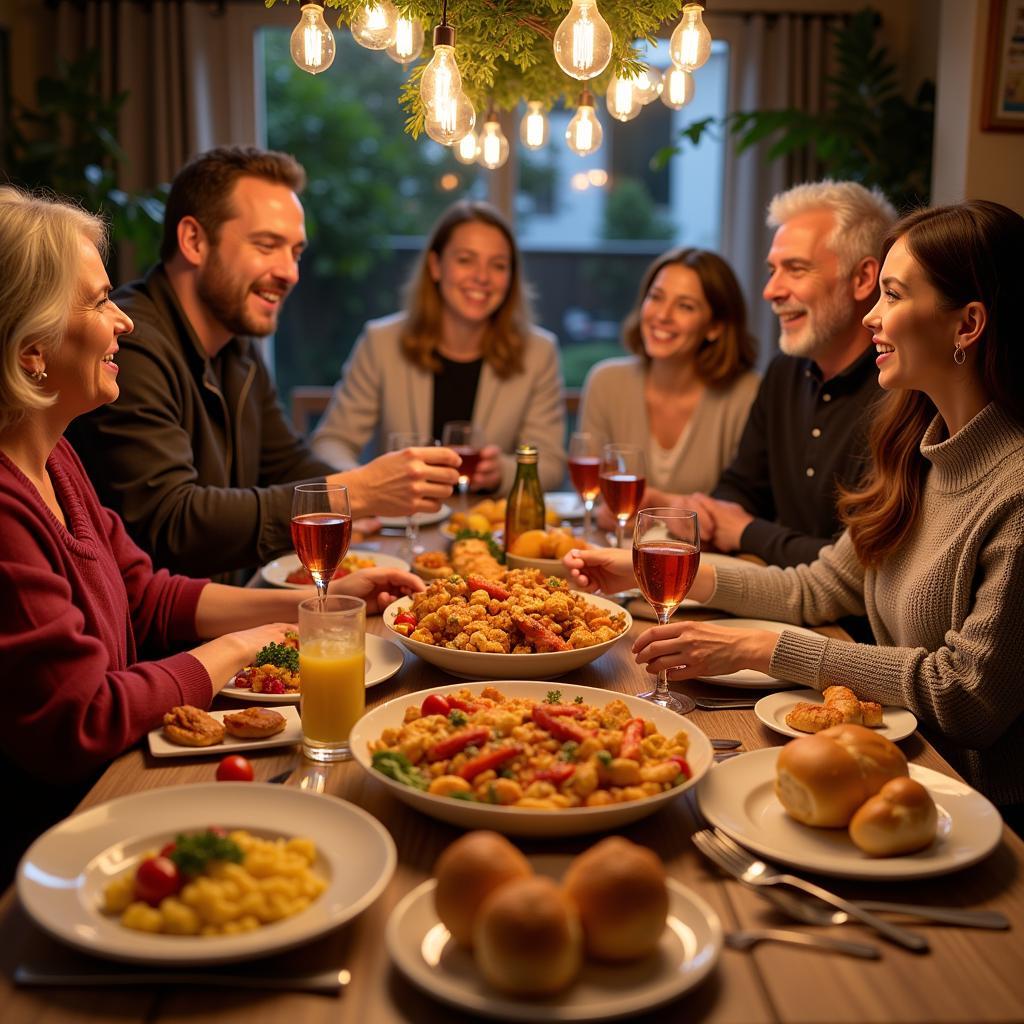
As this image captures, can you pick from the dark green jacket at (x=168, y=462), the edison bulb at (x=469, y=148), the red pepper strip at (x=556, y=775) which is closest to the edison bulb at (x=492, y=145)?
the edison bulb at (x=469, y=148)

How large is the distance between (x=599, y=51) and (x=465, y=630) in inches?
33.8

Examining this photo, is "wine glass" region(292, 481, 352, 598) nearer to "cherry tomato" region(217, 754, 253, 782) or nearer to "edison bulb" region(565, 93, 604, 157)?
"cherry tomato" region(217, 754, 253, 782)

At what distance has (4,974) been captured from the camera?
2.91 feet

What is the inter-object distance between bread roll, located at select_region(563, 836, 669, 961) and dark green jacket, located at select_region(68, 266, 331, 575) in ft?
5.18

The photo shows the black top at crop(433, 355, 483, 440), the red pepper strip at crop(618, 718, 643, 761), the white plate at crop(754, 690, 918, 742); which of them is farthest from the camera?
the black top at crop(433, 355, 483, 440)

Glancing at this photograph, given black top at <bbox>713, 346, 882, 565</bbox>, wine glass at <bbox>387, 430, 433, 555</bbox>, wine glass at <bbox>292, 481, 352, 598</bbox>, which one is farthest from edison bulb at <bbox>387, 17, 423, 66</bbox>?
black top at <bbox>713, 346, 882, 565</bbox>

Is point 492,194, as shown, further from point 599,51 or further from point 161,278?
point 599,51

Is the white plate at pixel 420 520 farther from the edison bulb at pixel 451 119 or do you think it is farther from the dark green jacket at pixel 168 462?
the edison bulb at pixel 451 119

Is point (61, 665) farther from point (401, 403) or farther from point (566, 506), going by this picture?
point (401, 403)

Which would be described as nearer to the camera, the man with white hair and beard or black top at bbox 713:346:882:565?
black top at bbox 713:346:882:565

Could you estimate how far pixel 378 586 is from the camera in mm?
1878

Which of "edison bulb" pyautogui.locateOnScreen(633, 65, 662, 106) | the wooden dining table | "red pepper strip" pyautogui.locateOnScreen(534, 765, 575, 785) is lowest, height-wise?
the wooden dining table

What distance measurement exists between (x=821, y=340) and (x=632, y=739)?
1881mm

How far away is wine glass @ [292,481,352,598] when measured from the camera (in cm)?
159
